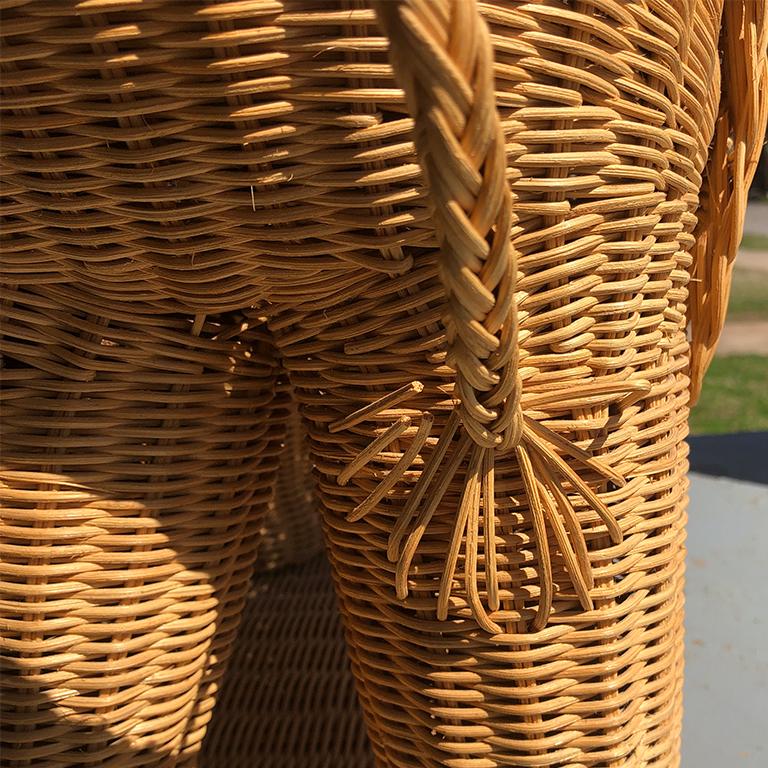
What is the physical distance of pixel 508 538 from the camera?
36 centimetres

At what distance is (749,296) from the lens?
3996mm

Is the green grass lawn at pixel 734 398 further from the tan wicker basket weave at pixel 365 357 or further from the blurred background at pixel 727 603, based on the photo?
the tan wicker basket weave at pixel 365 357

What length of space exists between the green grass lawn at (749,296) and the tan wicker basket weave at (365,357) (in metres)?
3.66

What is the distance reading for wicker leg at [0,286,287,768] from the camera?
381mm

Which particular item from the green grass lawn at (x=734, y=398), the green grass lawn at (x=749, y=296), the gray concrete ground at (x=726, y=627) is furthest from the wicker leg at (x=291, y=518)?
the green grass lawn at (x=749, y=296)

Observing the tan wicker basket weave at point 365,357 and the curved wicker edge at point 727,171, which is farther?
the curved wicker edge at point 727,171

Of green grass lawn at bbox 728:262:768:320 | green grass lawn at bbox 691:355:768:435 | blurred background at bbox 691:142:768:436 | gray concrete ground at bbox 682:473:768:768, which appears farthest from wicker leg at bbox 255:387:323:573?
green grass lawn at bbox 728:262:768:320

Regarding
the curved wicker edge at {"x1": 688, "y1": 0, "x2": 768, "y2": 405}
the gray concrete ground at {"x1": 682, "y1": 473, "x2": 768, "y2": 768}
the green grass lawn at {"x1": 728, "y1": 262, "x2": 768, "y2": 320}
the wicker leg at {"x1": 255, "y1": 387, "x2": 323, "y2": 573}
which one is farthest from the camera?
the green grass lawn at {"x1": 728, "y1": 262, "x2": 768, "y2": 320}

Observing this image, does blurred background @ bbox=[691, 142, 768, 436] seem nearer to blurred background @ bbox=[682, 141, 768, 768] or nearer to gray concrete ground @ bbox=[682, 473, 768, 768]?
blurred background @ bbox=[682, 141, 768, 768]

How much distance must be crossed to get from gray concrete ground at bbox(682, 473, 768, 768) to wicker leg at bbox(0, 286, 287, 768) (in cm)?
56

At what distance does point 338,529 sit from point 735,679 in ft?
2.04

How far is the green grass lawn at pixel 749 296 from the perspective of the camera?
3.81m

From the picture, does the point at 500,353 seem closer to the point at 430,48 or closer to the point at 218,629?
the point at 430,48

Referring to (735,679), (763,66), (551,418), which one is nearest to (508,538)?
(551,418)
